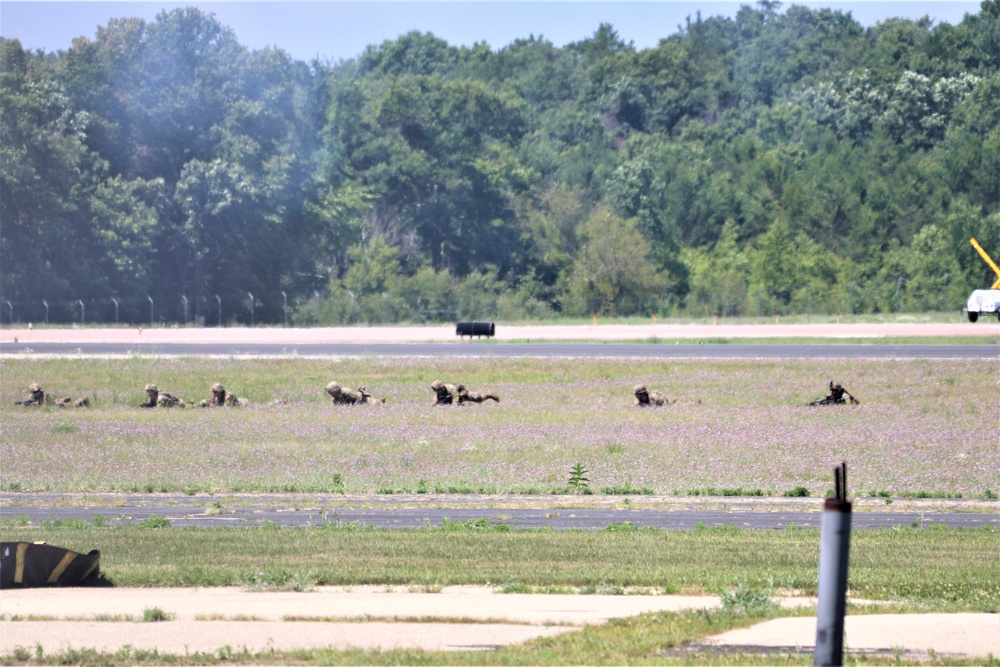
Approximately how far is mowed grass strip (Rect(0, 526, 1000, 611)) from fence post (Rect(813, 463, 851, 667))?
17.8ft

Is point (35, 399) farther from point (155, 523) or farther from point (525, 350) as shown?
point (525, 350)

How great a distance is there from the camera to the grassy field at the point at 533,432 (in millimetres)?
24125

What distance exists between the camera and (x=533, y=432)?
30.2m

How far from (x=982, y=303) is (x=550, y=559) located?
5560 cm

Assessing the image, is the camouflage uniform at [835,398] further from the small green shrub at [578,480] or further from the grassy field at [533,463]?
the small green shrub at [578,480]

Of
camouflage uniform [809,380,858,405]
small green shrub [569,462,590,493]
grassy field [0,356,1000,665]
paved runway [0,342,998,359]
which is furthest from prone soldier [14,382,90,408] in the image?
camouflage uniform [809,380,858,405]

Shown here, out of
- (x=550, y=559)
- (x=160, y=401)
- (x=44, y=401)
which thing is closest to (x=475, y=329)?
(x=160, y=401)

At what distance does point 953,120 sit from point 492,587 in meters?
91.9

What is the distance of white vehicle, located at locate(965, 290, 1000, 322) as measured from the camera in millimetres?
63219

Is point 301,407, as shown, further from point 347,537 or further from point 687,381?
point 347,537

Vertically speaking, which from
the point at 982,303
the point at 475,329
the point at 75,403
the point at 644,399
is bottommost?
the point at 75,403

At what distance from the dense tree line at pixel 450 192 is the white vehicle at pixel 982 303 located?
11483mm

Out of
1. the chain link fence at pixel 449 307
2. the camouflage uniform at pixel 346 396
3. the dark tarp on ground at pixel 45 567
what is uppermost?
the chain link fence at pixel 449 307

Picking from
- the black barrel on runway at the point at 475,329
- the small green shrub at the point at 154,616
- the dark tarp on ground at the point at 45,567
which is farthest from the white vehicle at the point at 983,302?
the small green shrub at the point at 154,616
